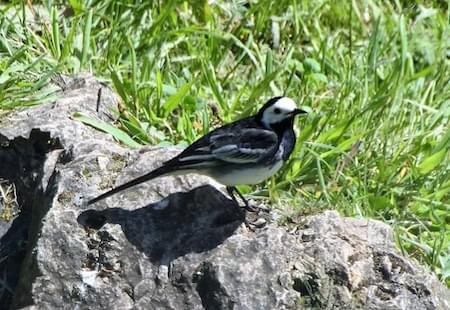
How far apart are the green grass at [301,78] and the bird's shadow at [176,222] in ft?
1.18

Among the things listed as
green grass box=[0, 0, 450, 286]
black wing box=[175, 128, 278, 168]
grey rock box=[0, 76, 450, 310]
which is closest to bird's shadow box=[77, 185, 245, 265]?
grey rock box=[0, 76, 450, 310]

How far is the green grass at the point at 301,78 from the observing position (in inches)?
207

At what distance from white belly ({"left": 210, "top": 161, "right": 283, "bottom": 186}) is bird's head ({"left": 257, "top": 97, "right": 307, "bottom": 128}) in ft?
0.65

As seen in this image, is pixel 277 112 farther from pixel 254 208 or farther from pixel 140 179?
pixel 140 179

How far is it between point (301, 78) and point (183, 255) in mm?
2159

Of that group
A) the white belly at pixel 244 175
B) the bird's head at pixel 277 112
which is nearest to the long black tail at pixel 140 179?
the white belly at pixel 244 175

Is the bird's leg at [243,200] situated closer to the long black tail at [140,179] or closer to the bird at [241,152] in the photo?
the bird at [241,152]

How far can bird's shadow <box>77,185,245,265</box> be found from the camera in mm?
4359

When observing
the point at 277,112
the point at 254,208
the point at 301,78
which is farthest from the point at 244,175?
the point at 301,78

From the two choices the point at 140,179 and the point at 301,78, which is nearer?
the point at 140,179

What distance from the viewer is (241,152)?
4547 mm

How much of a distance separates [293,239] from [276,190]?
86 cm

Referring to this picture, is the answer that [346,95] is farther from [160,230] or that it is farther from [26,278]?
[26,278]

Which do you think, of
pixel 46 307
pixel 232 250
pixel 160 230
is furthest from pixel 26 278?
pixel 232 250
